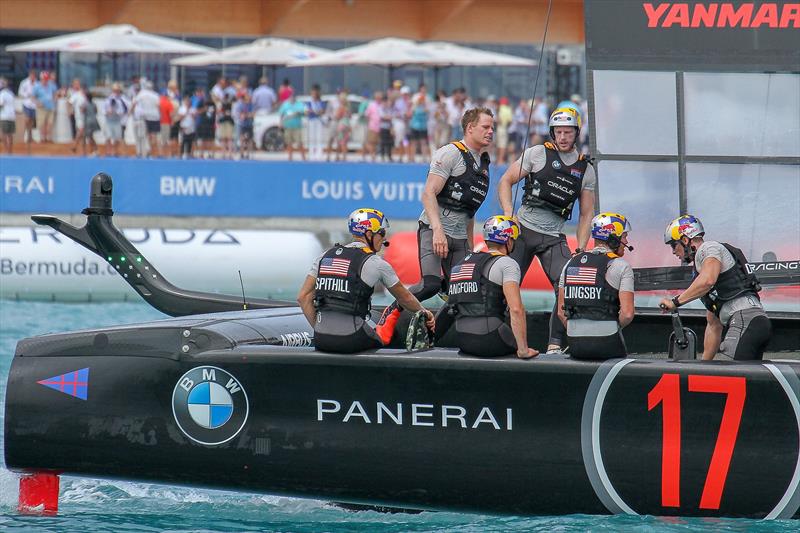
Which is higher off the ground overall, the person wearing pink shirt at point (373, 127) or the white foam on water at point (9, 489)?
the person wearing pink shirt at point (373, 127)

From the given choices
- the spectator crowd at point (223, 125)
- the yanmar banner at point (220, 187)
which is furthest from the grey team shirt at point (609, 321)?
the spectator crowd at point (223, 125)

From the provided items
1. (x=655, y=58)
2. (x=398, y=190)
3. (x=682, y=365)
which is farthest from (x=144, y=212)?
(x=682, y=365)

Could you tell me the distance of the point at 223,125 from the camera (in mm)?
23797

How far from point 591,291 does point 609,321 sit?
20 cm

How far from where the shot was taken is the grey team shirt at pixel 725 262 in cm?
800

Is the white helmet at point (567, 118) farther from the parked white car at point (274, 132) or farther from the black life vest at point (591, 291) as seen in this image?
the parked white car at point (274, 132)

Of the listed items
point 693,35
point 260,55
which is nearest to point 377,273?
point 693,35

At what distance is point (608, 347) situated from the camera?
739 centimetres

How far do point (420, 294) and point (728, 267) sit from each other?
2.03 m

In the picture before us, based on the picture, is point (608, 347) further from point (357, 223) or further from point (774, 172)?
point (774, 172)

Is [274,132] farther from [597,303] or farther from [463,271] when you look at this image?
[597,303]

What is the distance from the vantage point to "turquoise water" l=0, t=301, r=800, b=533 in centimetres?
727

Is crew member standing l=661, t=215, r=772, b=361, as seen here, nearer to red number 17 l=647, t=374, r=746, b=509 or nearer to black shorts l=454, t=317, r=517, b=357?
red number 17 l=647, t=374, r=746, b=509

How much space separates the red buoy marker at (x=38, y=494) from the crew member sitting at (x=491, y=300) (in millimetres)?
2703
